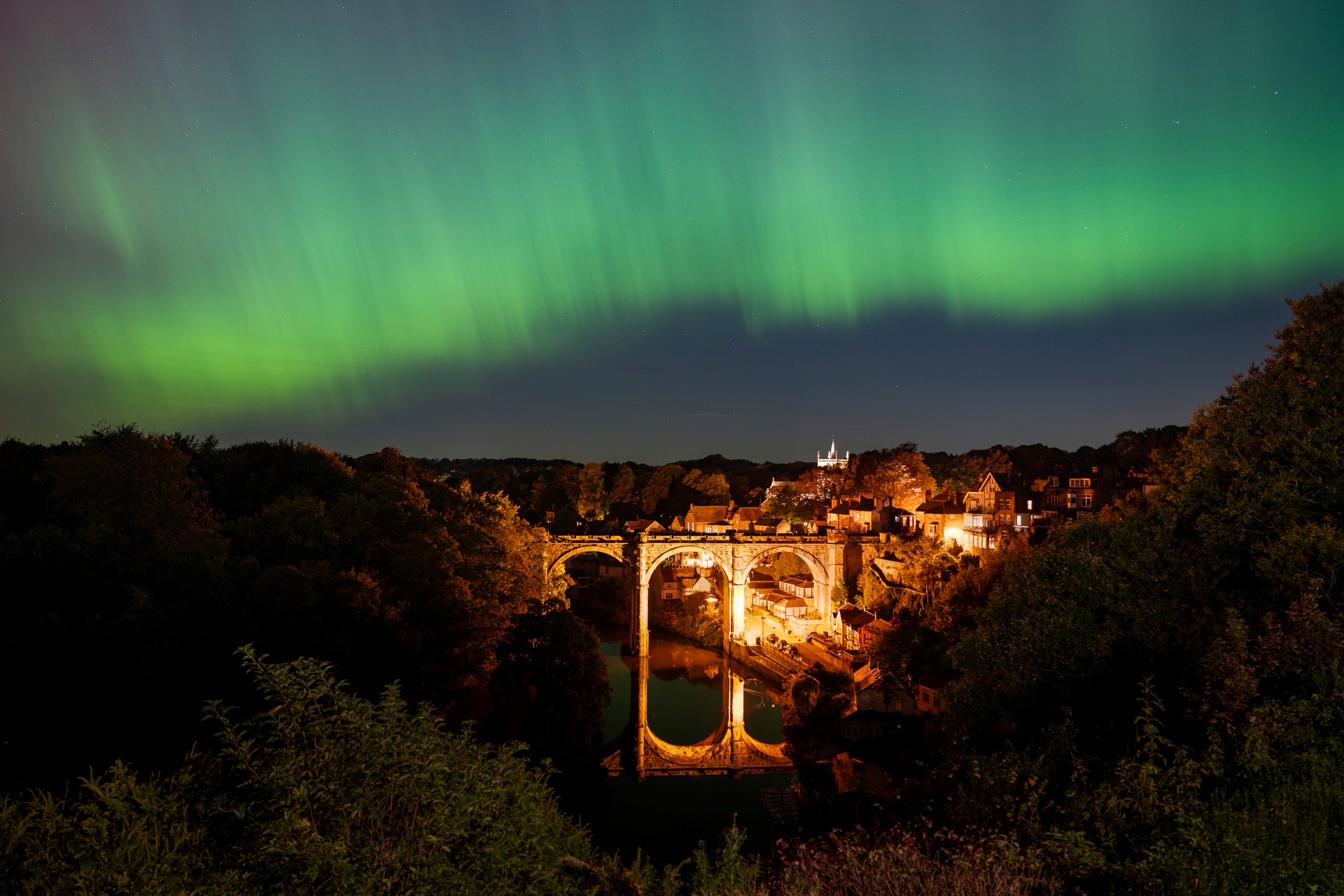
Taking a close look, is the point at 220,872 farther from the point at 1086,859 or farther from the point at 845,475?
the point at 845,475

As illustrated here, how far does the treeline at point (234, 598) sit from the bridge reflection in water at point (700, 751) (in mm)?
2857

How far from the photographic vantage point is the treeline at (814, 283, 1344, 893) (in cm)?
705

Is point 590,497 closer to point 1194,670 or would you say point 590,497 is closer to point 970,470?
point 970,470

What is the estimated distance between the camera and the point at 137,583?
1638 cm

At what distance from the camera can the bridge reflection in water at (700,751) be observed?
1061 inches

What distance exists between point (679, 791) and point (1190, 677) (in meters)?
17.0

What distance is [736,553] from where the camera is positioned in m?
45.0

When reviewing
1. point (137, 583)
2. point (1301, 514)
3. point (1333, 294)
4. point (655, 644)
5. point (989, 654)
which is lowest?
point (655, 644)

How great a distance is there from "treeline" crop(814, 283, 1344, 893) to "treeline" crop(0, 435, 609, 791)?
11362 millimetres

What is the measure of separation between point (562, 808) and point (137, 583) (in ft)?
38.8

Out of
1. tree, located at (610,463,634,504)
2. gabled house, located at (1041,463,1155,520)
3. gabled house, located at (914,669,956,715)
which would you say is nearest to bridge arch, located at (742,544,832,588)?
gabled house, located at (1041,463,1155,520)

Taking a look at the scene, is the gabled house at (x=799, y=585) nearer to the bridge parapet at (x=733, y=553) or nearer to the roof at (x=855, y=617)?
the bridge parapet at (x=733, y=553)

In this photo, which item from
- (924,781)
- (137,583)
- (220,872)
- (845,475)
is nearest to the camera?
(220,872)

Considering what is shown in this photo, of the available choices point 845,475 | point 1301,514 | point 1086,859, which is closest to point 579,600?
point 845,475
